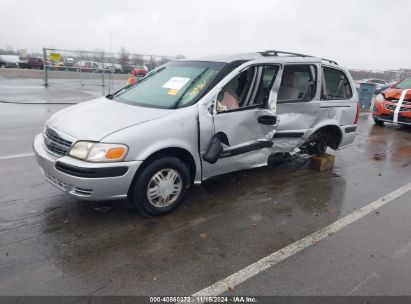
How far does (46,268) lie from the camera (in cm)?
283

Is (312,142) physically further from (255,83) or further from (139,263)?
(139,263)

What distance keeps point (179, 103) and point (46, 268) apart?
2148 millimetres

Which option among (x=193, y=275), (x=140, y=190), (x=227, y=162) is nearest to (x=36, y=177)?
(x=140, y=190)

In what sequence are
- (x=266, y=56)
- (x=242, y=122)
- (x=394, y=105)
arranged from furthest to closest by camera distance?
(x=394, y=105)
(x=266, y=56)
(x=242, y=122)

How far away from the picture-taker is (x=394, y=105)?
10.1 meters

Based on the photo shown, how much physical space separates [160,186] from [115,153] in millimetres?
664

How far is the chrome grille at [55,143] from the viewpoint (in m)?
3.42

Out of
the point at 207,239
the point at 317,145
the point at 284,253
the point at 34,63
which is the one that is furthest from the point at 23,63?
the point at 284,253

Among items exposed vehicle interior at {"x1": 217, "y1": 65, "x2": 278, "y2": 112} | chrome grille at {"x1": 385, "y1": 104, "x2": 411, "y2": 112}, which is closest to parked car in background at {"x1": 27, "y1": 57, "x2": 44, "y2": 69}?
chrome grille at {"x1": 385, "y1": 104, "x2": 411, "y2": 112}

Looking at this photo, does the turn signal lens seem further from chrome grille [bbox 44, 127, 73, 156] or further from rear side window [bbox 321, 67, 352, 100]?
rear side window [bbox 321, 67, 352, 100]

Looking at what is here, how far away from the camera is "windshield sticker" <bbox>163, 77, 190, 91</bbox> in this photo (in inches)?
166

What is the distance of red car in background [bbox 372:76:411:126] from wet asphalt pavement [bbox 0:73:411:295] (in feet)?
17.4

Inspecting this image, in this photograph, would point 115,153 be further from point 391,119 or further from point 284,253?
point 391,119

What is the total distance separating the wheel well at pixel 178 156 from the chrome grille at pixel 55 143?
76cm
